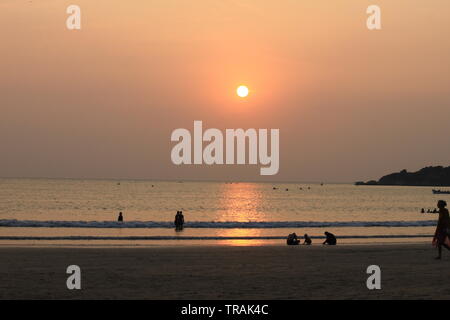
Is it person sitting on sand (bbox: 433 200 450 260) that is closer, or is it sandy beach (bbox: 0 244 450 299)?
sandy beach (bbox: 0 244 450 299)

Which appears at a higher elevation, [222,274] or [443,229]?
[443,229]

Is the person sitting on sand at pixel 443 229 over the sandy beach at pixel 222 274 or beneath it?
over

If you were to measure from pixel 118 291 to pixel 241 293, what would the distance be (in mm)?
2983

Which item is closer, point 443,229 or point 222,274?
point 222,274

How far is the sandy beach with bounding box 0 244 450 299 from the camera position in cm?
1566

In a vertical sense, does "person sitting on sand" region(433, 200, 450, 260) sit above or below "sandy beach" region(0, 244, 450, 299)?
above

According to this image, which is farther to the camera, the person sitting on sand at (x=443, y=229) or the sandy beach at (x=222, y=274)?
the person sitting on sand at (x=443, y=229)

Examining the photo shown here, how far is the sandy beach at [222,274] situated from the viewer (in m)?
15.7

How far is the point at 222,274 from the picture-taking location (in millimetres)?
19703

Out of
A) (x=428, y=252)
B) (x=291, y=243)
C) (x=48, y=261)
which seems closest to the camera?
(x=48, y=261)

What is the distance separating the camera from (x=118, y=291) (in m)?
16.1
